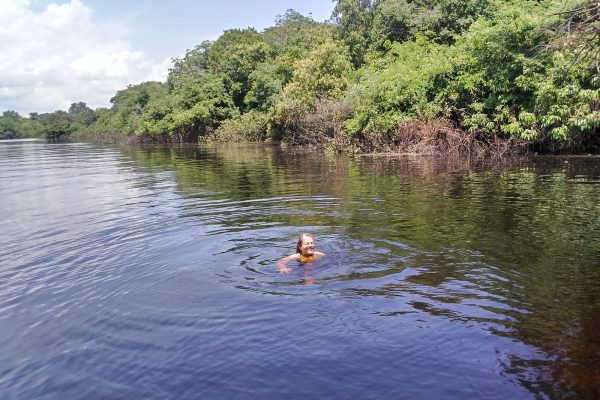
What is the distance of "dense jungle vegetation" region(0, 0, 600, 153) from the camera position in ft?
74.2

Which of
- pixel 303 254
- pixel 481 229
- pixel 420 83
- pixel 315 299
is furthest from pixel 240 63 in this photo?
pixel 315 299

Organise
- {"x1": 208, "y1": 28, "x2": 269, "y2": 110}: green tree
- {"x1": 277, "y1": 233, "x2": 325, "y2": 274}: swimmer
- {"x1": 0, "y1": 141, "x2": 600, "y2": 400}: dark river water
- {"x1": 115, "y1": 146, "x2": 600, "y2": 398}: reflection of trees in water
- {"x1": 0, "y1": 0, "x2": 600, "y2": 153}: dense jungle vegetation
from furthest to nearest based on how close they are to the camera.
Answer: {"x1": 208, "y1": 28, "x2": 269, "y2": 110}: green tree < {"x1": 0, "y1": 0, "x2": 600, "y2": 153}: dense jungle vegetation < {"x1": 277, "y1": 233, "x2": 325, "y2": 274}: swimmer < {"x1": 115, "y1": 146, "x2": 600, "y2": 398}: reflection of trees in water < {"x1": 0, "y1": 141, "x2": 600, "y2": 400}: dark river water

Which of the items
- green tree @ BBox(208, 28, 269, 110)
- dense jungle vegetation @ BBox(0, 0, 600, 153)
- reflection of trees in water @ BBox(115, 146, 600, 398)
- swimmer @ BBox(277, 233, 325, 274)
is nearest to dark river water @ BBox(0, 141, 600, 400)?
reflection of trees in water @ BBox(115, 146, 600, 398)

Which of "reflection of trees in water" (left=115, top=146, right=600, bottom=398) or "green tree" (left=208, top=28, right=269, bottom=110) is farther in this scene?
"green tree" (left=208, top=28, right=269, bottom=110)

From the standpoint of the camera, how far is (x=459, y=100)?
28.0 m

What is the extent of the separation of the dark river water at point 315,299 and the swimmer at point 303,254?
0.20 m

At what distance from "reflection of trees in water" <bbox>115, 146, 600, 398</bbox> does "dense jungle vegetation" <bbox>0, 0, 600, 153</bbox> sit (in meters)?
2.73

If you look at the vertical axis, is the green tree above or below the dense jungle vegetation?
above

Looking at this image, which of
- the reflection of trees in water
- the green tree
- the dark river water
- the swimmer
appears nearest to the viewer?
the dark river water

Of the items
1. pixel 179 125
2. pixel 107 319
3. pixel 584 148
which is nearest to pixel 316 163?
pixel 584 148

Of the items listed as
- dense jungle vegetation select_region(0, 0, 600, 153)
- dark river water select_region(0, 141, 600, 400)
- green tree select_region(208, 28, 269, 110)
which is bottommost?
dark river water select_region(0, 141, 600, 400)

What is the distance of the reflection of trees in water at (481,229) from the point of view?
20.8 feet

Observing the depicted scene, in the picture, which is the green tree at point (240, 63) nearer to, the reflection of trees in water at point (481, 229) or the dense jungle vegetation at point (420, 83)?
the dense jungle vegetation at point (420, 83)

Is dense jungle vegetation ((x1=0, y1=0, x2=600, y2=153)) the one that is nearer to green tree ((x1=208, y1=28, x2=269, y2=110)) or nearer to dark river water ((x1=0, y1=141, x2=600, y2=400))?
green tree ((x1=208, y1=28, x2=269, y2=110))
